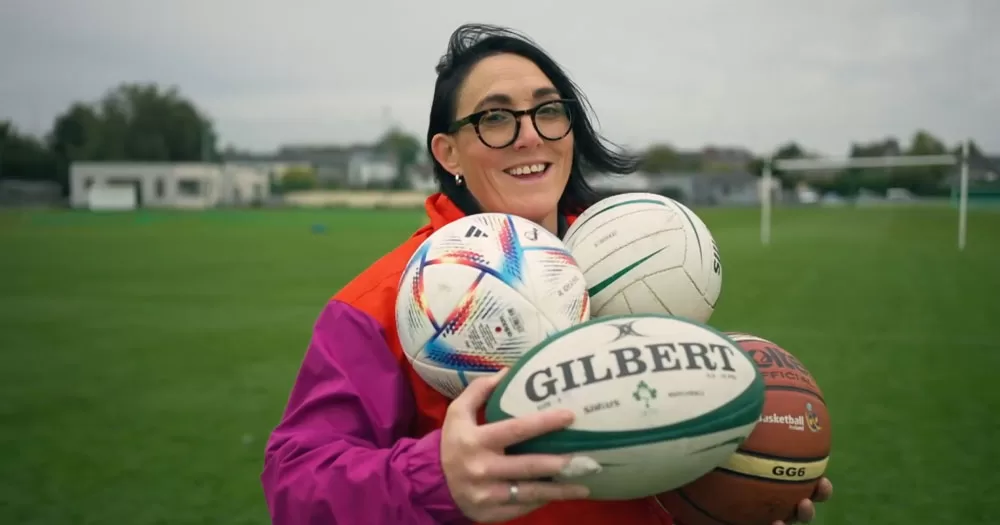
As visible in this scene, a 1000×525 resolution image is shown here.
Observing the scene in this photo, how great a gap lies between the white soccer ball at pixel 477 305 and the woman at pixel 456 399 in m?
0.10

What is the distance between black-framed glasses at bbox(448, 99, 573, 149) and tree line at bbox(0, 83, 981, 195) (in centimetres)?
6613

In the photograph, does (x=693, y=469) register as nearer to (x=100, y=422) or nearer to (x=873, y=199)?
(x=100, y=422)

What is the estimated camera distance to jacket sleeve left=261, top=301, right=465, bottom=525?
1441mm

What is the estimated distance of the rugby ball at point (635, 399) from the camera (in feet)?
4.61

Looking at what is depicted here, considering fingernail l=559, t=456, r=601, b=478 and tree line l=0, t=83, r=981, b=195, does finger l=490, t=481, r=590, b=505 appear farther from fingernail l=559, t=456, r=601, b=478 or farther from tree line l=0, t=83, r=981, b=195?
tree line l=0, t=83, r=981, b=195

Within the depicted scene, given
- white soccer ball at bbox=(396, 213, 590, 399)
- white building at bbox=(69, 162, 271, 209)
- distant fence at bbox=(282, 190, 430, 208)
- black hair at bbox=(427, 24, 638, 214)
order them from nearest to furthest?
white soccer ball at bbox=(396, 213, 590, 399)
black hair at bbox=(427, 24, 638, 214)
distant fence at bbox=(282, 190, 430, 208)
white building at bbox=(69, 162, 271, 209)

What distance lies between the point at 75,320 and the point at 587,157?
8.54 meters

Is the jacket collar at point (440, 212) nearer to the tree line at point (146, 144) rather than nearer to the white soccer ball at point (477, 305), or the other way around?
the white soccer ball at point (477, 305)

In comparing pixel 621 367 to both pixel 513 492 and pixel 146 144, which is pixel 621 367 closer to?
pixel 513 492

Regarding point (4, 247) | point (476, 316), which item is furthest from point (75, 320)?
point (4, 247)

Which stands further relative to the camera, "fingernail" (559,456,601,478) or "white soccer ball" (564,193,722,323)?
"white soccer ball" (564,193,722,323)

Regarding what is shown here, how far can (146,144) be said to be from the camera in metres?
81.7

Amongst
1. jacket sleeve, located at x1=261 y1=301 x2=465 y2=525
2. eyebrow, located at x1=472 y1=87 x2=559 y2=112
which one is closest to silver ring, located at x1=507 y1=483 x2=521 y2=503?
jacket sleeve, located at x1=261 y1=301 x2=465 y2=525

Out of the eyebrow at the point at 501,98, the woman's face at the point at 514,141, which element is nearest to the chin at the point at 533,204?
the woman's face at the point at 514,141
